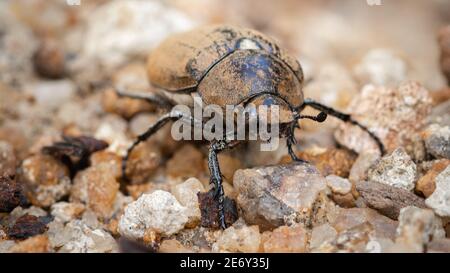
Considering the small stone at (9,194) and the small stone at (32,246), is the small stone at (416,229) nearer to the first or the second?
the small stone at (32,246)

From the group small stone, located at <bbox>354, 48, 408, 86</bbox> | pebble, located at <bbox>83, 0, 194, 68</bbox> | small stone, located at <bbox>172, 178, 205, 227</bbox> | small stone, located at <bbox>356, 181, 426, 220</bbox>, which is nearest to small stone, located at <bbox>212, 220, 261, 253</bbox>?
small stone, located at <bbox>172, 178, 205, 227</bbox>

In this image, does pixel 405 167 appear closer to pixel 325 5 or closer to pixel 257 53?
pixel 257 53

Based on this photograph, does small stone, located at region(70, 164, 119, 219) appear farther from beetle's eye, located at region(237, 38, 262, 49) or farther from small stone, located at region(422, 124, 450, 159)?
small stone, located at region(422, 124, 450, 159)

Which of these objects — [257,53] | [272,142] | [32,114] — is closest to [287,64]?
[257,53]

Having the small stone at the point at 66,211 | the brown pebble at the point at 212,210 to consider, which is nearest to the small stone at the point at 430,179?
the brown pebble at the point at 212,210

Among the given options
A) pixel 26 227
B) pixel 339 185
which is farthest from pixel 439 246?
pixel 26 227
